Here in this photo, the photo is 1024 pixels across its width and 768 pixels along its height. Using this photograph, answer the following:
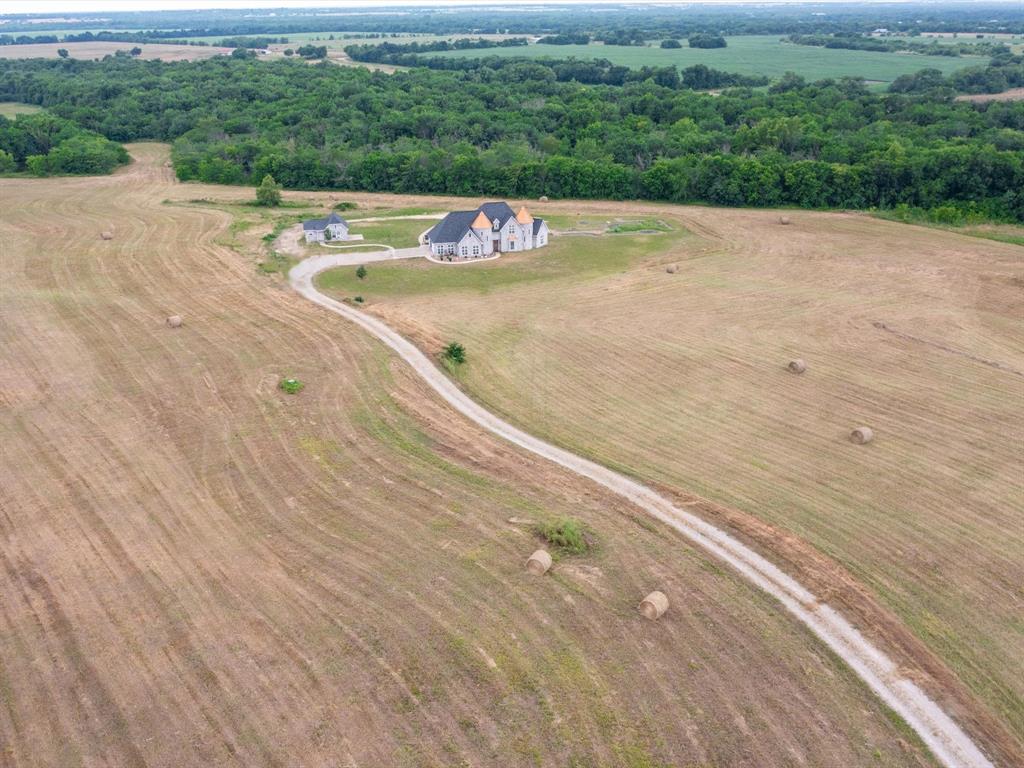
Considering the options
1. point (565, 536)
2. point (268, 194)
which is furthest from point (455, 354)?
point (268, 194)

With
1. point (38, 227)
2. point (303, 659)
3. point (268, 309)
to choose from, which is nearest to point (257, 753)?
point (303, 659)

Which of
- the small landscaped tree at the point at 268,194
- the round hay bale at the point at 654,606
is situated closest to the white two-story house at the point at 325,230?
the small landscaped tree at the point at 268,194

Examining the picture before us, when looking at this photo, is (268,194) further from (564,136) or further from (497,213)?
(564,136)

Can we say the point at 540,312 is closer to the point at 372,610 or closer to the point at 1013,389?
the point at 1013,389

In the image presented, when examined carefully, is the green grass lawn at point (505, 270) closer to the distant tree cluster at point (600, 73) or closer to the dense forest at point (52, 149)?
the dense forest at point (52, 149)

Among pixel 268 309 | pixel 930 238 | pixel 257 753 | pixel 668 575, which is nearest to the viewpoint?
pixel 257 753
